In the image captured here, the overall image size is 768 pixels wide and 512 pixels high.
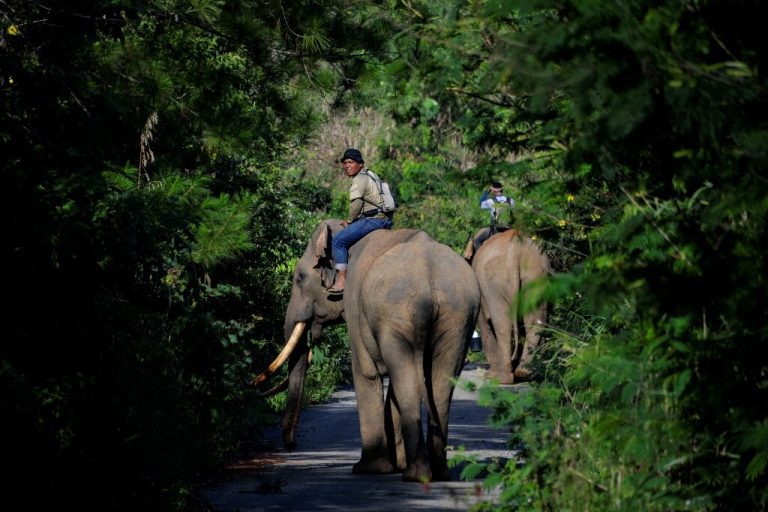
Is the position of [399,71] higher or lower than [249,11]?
lower

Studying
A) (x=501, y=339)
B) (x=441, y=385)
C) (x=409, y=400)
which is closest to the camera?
(x=409, y=400)

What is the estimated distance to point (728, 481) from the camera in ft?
24.1

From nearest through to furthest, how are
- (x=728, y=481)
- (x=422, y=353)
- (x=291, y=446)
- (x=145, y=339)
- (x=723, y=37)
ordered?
(x=723, y=37), (x=728, y=481), (x=145, y=339), (x=422, y=353), (x=291, y=446)

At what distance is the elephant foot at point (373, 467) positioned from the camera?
14102 mm

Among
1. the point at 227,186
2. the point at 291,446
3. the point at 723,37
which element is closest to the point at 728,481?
the point at 723,37

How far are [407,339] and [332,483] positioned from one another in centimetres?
148

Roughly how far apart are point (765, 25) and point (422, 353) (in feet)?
25.3

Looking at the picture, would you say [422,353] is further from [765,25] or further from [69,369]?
[765,25]

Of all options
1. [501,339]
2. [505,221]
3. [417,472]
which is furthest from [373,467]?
[501,339]

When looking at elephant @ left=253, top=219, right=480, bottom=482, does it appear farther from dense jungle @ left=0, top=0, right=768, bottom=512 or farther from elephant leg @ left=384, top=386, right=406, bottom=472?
dense jungle @ left=0, top=0, right=768, bottom=512

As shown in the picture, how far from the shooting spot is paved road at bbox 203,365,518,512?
38.3 feet

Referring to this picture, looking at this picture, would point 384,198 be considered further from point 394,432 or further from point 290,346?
point 394,432

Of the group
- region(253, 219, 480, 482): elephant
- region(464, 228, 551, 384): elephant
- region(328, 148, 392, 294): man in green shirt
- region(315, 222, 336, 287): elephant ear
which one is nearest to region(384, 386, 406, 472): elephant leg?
region(253, 219, 480, 482): elephant

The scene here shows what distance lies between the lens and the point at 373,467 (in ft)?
46.2
